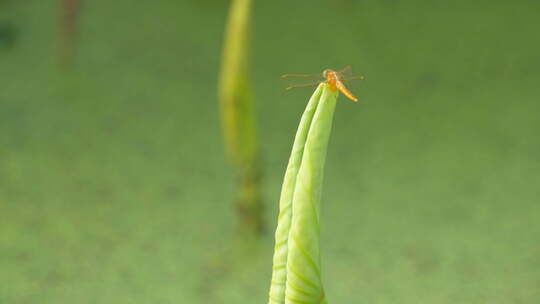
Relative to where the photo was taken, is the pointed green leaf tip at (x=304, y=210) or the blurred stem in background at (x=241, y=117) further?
the blurred stem in background at (x=241, y=117)

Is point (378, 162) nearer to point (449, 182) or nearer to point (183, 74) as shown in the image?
point (449, 182)

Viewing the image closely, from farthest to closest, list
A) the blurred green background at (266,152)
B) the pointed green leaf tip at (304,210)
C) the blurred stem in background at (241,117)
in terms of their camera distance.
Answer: the blurred green background at (266,152), the blurred stem in background at (241,117), the pointed green leaf tip at (304,210)

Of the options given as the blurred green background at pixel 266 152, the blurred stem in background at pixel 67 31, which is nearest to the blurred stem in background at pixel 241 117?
the blurred green background at pixel 266 152

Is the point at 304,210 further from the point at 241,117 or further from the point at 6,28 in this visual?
the point at 6,28

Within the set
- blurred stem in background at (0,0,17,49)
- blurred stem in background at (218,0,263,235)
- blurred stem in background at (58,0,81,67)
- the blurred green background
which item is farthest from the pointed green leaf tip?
blurred stem in background at (0,0,17,49)

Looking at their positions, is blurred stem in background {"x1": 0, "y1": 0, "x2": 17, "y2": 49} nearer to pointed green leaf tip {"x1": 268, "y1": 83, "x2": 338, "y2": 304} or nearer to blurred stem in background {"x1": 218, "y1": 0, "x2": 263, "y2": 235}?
blurred stem in background {"x1": 218, "y1": 0, "x2": 263, "y2": 235}

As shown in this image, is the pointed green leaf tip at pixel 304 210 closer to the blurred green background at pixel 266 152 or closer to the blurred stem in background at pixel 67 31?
the blurred green background at pixel 266 152

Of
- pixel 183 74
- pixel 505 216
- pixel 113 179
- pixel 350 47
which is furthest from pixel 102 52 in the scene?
pixel 505 216

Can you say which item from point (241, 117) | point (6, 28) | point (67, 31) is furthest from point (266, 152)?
point (6, 28)
